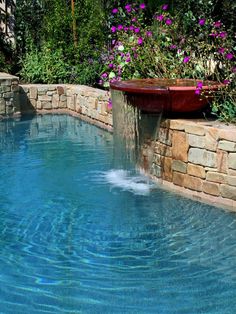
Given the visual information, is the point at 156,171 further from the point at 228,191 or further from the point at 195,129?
the point at 228,191

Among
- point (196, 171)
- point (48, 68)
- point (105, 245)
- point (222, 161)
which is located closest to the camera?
point (105, 245)

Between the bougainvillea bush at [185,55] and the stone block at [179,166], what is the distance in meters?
0.61

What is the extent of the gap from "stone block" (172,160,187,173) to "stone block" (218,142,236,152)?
1.81ft

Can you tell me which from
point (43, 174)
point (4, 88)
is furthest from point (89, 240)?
point (4, 88)

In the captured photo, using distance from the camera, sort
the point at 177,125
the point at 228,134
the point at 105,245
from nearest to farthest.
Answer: the point at 105,245 → the point at 228,134 → the point at 177,125

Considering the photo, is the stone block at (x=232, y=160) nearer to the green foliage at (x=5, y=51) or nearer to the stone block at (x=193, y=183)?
the stone block at (x=193, y=183)

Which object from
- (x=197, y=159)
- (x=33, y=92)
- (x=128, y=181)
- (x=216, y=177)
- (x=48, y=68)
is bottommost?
(x=128, y=181)

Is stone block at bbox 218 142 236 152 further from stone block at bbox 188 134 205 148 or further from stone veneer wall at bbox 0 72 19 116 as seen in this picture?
stone veneer wall at bbox 0 72 19 116

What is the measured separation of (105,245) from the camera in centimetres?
455

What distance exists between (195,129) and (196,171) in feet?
1.37

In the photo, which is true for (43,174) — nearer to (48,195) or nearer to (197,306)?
(48,195)

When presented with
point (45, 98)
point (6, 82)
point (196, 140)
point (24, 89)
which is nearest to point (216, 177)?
point (196, 140)

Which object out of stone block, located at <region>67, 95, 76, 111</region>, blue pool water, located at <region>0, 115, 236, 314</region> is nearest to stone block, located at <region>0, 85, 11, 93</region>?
stone block, located at <region>67, 95, 76, 111</region>

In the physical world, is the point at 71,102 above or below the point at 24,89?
below
